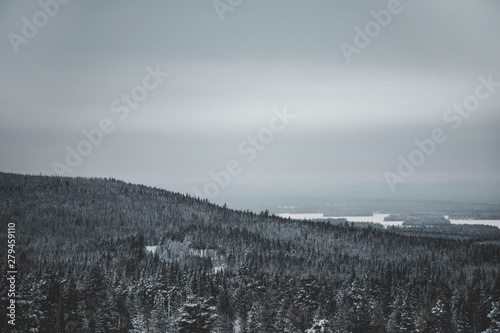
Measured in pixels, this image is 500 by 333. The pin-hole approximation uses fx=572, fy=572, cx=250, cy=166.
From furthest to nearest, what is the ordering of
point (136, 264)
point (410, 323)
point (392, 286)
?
point (136, 264) < point (392, 286) < point (410, 323)

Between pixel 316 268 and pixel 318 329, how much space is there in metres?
114

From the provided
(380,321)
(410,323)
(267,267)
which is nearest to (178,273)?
(267,267)

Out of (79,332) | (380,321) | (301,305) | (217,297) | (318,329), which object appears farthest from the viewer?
(217,297)

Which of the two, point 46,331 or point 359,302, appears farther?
point 359,302

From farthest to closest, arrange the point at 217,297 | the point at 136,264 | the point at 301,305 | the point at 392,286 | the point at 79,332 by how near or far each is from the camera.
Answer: the point at 136,264
the point at 392,286
the point at 217,297
the point at 301,305
the point at 79,332

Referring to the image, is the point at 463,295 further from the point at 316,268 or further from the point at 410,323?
the point at 316,268

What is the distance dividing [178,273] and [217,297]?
82.9ft

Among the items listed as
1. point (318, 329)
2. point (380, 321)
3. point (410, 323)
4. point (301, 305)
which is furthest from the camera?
point (301, 305)

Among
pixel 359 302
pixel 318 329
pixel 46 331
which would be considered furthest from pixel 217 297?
pixel 318 329

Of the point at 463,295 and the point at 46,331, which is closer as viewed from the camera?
the point at 46,331

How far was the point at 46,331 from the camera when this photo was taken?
81688 mm

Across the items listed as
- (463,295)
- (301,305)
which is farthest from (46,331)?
(463,295)

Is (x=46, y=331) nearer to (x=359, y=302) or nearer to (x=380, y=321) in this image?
(x=380, y=321)

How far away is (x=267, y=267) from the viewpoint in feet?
599
